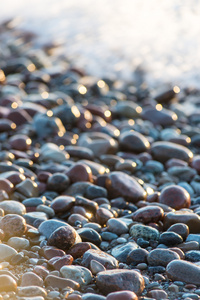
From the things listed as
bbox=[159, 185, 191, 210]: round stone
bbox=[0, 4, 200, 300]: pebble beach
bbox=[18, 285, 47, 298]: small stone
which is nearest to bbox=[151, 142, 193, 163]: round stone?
bbox=[0, 4, 200, 300]: pebble beach

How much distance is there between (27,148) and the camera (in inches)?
152

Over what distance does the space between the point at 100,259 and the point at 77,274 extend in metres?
0.18

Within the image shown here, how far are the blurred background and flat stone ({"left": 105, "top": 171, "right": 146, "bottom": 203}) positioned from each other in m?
3.57

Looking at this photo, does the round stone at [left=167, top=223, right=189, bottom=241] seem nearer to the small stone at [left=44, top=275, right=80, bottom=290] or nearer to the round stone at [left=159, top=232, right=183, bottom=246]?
the round stone at [left=159, top=232, right=183, bottom=246]

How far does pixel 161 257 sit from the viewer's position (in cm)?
209

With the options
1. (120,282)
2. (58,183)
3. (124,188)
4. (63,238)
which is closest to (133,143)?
(124,188)

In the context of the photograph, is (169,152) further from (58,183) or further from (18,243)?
(18,243)

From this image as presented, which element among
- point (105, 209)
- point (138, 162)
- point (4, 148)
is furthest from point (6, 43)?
point (105, 209)

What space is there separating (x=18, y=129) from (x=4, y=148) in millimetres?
540

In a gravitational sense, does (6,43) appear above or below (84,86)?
below

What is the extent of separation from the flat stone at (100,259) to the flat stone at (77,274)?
9cm

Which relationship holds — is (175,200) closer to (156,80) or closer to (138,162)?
(138,162)

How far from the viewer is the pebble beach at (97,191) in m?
1.91

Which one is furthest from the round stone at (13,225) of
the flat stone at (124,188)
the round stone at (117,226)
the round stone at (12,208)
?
the flat stone at (124,188)
